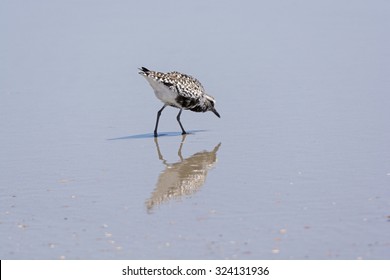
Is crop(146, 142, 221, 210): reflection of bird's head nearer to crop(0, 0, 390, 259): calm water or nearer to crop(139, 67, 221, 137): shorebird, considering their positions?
crop(0, 0, 390, 259): calm water

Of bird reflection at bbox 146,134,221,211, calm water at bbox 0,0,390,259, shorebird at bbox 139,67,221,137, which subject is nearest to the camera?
calm water at bbox 0,0,390,259

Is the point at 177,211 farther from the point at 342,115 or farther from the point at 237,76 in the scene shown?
the point at 237,76

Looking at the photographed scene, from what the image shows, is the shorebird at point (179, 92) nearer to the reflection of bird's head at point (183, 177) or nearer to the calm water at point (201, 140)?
the calm water at point (201, 140)

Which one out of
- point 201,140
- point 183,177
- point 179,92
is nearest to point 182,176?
point 183,177

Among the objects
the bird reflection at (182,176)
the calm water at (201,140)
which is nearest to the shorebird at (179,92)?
the calm water at (201,140)

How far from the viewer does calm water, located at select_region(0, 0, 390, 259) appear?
28.5 feet

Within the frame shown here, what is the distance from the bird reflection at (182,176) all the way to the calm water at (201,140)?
0.11 ft

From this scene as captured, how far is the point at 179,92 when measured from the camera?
14711 mm

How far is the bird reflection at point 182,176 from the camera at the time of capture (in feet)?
33.6

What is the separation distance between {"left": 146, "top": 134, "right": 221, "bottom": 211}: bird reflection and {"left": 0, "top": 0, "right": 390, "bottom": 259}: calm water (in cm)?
3

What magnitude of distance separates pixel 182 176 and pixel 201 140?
244cm

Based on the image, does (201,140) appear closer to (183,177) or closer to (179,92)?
(179,92)

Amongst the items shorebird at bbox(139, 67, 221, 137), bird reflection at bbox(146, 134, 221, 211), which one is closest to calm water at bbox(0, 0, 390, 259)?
bird reflection at bbox(146, 134, 221, 211)

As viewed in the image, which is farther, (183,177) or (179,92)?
(179,92)
